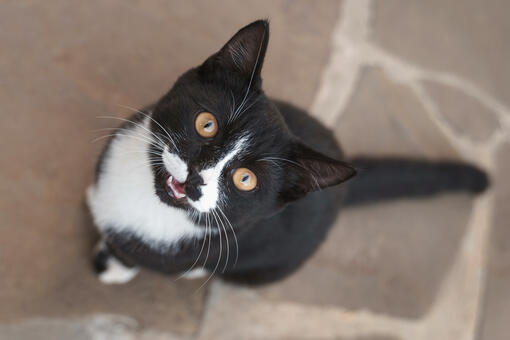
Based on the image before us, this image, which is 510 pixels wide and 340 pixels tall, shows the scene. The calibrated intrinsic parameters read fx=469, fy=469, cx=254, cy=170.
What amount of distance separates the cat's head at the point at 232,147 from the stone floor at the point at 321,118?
64 centimetres

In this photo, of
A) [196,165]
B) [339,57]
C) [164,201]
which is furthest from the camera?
[339,57]

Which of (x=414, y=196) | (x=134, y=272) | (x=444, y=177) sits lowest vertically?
(x=134, y=272)

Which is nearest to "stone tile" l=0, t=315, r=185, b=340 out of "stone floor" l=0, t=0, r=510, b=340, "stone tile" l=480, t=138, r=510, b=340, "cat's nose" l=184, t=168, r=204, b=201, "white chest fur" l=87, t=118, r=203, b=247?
"stone floor" l=0, t=0, r=510, b=340

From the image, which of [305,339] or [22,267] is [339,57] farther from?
[22,267]

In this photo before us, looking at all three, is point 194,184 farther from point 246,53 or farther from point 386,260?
point 386,260

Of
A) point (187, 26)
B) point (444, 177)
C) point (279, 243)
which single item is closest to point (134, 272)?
point (279, 243)

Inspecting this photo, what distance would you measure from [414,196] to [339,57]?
66 cm

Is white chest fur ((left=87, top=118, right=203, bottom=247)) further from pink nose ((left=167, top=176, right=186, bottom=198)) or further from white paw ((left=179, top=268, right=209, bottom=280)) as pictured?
white paw ((left=179, top=268, right=209, bottom=280))

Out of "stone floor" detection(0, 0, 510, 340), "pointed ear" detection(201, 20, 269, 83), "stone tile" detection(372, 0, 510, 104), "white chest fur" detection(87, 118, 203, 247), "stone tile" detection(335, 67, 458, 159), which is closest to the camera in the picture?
"pointed ear" detection(201, 20, 269, 83)

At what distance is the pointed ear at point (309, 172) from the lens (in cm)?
104

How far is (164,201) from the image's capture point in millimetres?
1156

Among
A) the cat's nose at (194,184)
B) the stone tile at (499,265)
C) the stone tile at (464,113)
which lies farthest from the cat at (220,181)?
the stone tile at (499,265)

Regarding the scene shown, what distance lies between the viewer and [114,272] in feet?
5.12

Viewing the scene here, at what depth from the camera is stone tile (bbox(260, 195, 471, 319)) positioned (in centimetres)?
185
